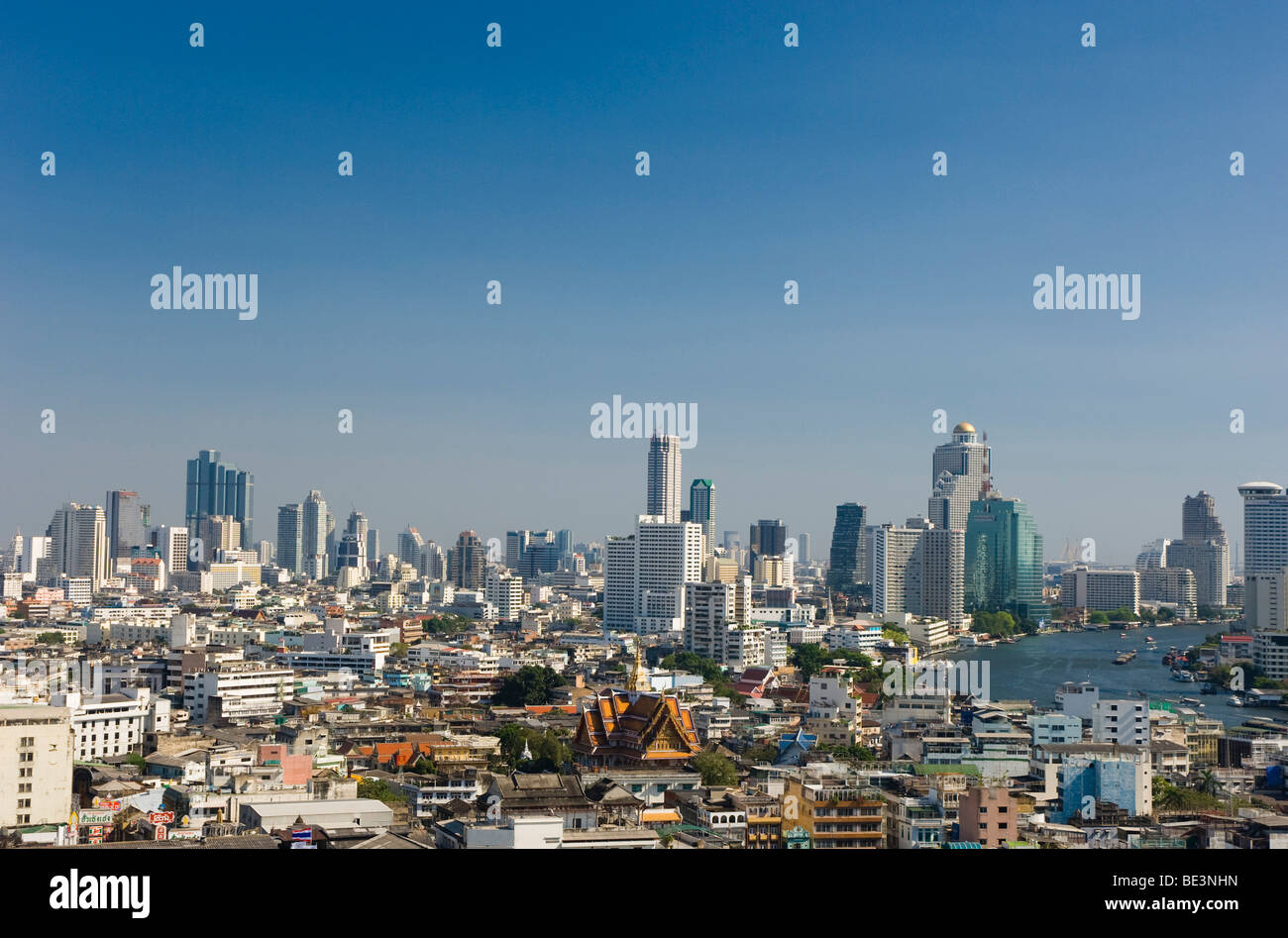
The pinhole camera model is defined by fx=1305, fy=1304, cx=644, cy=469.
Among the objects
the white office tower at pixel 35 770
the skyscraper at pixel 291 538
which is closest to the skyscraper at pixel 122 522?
the skyscraper at pixel 291 538

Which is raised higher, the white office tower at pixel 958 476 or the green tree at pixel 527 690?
the white office tower at pixel 958 476

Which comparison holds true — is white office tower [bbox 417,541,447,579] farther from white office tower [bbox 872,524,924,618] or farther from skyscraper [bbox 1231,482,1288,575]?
skyscraper [bbox 1231,482,1288,575]

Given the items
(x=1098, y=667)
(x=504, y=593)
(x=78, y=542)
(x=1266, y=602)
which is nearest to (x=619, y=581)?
(x=504, y=593)

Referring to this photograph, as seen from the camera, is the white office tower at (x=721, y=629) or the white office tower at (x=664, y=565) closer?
the white office tower at (x=721, y=629)

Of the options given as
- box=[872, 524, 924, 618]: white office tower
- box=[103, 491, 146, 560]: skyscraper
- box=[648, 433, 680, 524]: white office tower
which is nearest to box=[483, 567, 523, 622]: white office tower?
box=[648, 433, 680, 524]: white office tower

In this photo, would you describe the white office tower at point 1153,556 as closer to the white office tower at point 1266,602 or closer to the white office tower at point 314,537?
the white office tower at point 1266,602

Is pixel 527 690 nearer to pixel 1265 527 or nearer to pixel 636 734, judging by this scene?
pixel 636 734

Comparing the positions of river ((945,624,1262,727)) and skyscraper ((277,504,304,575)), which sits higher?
skyscraper ((277,504,304,575))
